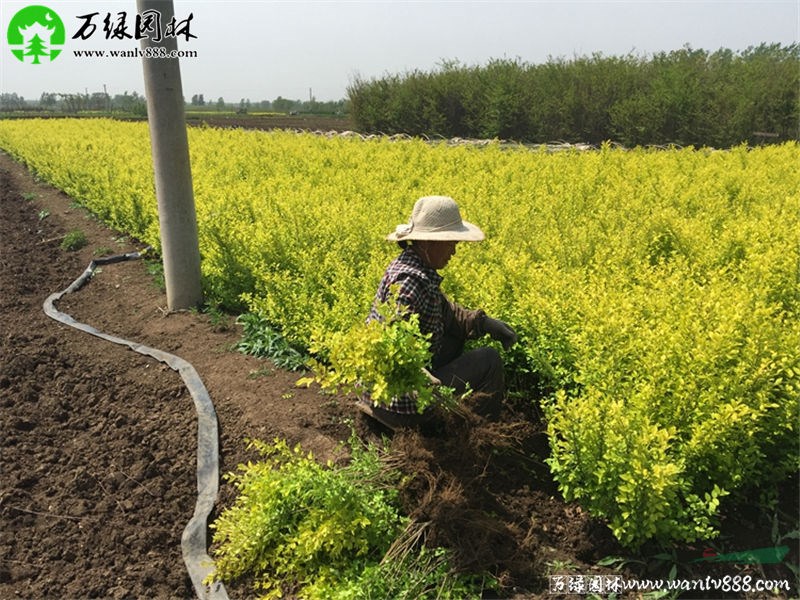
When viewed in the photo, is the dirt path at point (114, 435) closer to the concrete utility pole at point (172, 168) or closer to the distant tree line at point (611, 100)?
the concrete utility pole at point (172, 168)

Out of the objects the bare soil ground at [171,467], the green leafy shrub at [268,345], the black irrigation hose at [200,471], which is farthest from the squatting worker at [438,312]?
the green leafy shrub at [268,345]

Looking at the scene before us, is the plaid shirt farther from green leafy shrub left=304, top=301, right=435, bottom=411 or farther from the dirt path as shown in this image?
the dirt path

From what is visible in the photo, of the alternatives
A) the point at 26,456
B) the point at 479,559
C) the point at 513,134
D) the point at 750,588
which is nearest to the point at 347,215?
the point at 26,456

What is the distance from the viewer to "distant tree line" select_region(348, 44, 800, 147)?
52.1 feet

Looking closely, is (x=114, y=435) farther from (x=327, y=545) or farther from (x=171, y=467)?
(x=327, y=545)

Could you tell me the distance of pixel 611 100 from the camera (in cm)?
1919

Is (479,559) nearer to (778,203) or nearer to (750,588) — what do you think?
(750,588)

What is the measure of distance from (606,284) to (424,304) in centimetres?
148

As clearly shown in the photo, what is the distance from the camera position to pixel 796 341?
2953 millimetres

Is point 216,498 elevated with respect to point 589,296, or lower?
lower

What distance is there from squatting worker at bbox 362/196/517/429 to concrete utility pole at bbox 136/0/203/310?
3122mm

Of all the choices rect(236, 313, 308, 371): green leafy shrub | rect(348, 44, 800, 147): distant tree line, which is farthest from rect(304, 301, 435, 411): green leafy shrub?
rect(348, 44, 800, 147): distant tree line

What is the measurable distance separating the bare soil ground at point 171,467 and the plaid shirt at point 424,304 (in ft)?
1.67

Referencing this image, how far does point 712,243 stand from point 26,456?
16.6ft
